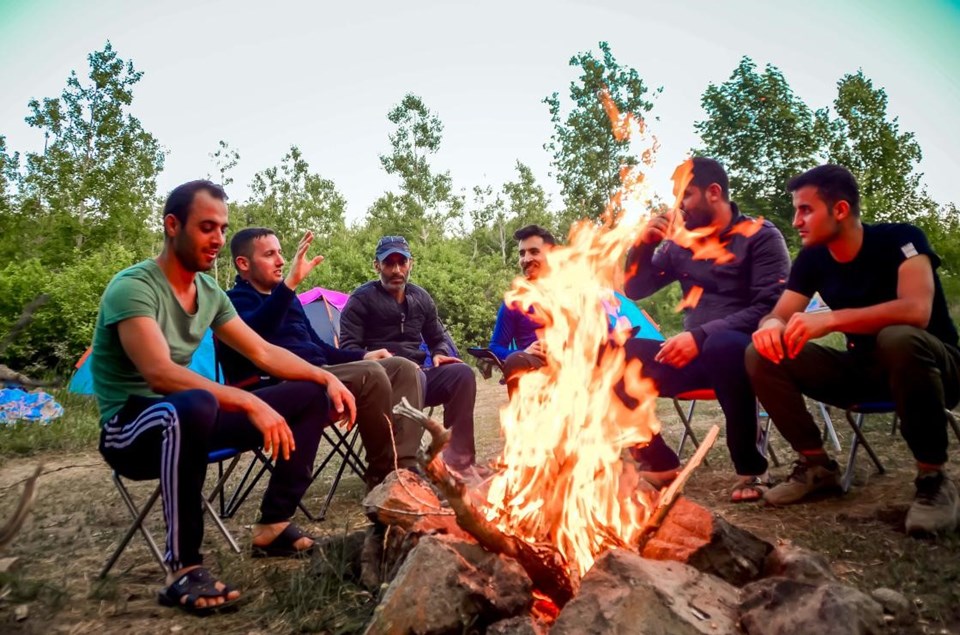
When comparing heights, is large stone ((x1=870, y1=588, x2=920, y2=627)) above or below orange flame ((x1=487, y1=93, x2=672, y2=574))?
below

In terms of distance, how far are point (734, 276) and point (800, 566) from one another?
2.44 meters

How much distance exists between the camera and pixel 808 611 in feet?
5.79

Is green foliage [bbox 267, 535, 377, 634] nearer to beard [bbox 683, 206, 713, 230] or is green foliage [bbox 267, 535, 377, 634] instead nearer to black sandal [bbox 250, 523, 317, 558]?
black sandal [bbox 250, 523, 317, 558]

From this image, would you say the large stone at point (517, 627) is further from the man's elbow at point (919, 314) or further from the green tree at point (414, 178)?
the green tree at point (414, 178)

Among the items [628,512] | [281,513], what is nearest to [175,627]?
[281,513]

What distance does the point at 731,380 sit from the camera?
3.58 metres

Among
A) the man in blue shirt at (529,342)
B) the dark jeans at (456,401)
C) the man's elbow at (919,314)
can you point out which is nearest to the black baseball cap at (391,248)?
the man in blue shirt at (529,342)

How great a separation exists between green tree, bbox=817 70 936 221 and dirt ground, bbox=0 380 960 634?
64.8 ft

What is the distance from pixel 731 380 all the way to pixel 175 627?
9.89ft

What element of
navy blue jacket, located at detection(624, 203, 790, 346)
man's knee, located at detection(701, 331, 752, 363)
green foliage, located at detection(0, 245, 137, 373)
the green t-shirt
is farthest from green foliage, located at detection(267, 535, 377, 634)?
green foliage, located at detection(0, 245, 137, 373)

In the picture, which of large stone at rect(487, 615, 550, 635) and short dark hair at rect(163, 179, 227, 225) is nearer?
large stone at rect(487, 615, 550, 635)

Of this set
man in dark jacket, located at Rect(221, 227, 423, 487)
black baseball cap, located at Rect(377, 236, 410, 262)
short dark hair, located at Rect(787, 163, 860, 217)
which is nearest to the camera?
short dark hair, located at Rect(787, 163, 860, 217)

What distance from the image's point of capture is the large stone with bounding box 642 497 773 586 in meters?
2.31

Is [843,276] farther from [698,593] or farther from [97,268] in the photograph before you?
[97,268]
